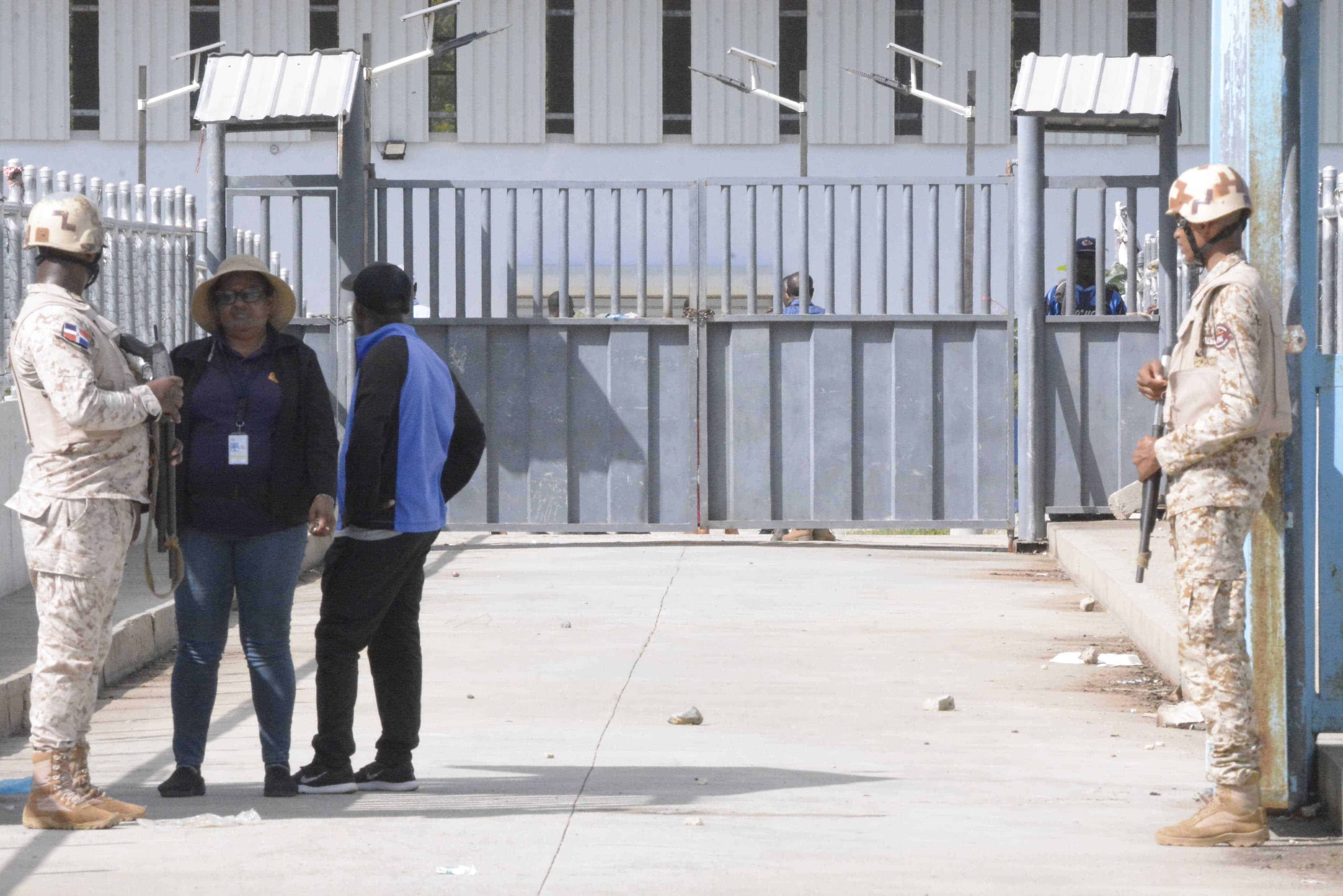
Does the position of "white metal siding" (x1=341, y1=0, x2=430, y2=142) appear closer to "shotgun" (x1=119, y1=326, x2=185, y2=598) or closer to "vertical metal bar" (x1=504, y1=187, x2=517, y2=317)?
"vertical metal bar" (x1=504, y1=187, x2=517, y2=317)

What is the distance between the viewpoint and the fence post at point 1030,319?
13.4m

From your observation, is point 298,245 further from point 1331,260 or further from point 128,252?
point 1331,260

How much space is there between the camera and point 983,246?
1345 cm

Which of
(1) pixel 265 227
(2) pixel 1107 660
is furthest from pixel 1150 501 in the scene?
(1) pixel 265 227

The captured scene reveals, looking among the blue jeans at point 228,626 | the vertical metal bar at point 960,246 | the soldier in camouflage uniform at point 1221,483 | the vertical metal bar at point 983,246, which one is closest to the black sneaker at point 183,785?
the blue jeans at point 228,626

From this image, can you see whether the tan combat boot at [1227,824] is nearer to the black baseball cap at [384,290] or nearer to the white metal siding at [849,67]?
the black baseball cap at [384,290]

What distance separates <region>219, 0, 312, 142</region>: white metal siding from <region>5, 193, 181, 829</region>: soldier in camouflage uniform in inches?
1105

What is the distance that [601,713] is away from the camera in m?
7.60

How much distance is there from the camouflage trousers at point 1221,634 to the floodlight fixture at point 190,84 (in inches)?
609

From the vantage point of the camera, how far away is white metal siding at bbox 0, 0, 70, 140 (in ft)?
109

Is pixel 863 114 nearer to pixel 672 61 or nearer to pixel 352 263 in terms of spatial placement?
pixel 672 61

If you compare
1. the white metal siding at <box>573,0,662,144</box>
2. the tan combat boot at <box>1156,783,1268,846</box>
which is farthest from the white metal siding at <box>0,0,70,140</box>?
the tan combat boot at <box>1156,783,1268,846</box>

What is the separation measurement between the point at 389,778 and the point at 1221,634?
8.89ft

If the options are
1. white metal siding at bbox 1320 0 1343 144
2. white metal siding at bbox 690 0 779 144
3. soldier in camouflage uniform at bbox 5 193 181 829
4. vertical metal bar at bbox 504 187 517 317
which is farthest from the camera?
white metal siding at bbox 690 0 779 144
